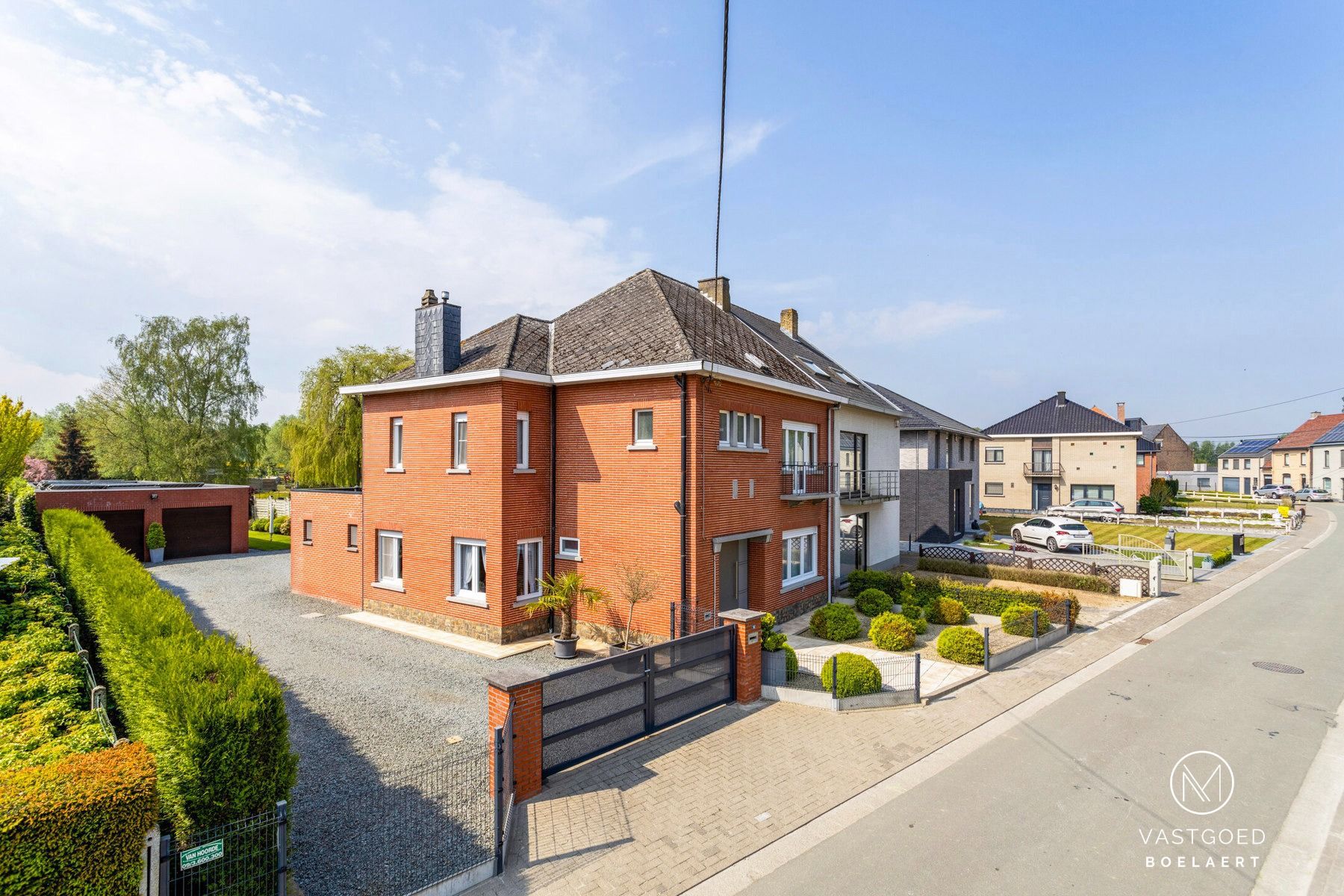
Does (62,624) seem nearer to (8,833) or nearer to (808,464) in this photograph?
(8,833)

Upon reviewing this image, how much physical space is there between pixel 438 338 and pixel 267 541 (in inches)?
1003

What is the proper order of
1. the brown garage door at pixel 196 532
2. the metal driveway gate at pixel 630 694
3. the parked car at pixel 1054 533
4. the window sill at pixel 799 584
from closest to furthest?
the metal driveway gate at pixel 630 694 < the window sill at pixel 799 584 < the brown garage door at pixel 196 532 < the parked car at pixel 1054 533

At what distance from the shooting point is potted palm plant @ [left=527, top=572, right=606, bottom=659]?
1387cm

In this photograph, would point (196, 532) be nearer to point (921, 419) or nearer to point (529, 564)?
point (529, 564)

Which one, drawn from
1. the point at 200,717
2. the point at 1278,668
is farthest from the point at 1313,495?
the point at 200,717

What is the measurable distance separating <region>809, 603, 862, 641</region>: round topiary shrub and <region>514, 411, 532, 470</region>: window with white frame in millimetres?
8020

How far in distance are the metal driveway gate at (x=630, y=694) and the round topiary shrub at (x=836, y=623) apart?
189 inches

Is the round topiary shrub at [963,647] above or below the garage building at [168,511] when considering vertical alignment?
below

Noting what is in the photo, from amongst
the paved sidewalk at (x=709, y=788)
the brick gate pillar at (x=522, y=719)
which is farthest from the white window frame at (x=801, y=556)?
the brick gate pillar at (x=522, y=719)

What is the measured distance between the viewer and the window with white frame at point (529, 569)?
1530 cm

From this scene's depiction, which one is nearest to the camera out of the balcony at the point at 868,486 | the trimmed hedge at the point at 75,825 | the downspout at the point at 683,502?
the trimmed hedge at the point at 75,825

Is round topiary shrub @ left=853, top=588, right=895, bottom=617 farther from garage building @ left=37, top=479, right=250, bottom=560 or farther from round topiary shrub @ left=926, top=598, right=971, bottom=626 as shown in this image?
garage building @ left=37, top=479, right=250, bottom=560

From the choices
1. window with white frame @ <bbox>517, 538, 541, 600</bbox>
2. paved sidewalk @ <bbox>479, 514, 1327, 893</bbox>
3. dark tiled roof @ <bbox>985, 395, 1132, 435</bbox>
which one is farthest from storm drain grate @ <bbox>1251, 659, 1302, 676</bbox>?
dark tiled roof @ <bbox>985, 395, 1132, 435</bbox>

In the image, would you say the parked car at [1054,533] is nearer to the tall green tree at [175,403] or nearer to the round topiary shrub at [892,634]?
the round topiary shrub at [892,634]
